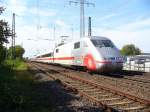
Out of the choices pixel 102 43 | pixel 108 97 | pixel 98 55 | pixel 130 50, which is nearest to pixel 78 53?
pixel 102 43

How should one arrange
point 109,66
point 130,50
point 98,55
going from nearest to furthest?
point 109,66 → point 98,55 → point 130,50

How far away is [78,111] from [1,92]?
3.66m

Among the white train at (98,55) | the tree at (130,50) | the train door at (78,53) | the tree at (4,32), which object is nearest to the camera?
the white train at (98,55)

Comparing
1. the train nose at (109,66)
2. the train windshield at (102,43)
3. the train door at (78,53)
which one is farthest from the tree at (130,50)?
the train nose at (109,66)

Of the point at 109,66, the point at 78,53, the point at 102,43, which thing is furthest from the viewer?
the point at 78,53

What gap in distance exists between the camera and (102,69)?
22.4 metres

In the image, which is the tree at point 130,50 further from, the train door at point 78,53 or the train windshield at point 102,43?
the train windshield at point 102,43

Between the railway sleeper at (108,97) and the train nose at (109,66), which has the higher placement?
the train nose at (109,66)

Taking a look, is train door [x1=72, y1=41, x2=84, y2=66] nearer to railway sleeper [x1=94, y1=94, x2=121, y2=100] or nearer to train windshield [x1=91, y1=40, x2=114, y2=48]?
train windshield [x1=91, y1=40, x2=114, y2=48]

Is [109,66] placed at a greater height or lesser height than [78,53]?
→ lesser

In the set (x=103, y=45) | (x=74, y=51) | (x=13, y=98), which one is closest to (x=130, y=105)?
(x=13, y=98)

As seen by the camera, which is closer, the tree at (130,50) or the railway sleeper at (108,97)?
the railway sleeper at (108,97)

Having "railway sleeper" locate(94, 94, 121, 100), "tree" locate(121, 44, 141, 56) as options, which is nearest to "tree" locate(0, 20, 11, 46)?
"railway sleeper" locate(94, 94, 121, 100)

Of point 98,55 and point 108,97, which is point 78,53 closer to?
point 98,55
